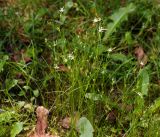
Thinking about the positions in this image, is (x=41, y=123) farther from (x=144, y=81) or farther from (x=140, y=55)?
(x=140, y=55)

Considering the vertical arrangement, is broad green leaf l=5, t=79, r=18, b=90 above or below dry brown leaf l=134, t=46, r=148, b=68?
below

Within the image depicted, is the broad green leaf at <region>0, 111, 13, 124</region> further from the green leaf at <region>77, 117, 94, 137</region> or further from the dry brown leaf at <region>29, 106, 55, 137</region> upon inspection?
the green leaf at <region>77, 117, 94, 137</region>

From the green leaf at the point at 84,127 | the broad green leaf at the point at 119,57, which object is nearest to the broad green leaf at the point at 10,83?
the green leaf at the point at 84,127

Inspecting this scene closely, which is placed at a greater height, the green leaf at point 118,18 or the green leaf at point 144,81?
the green leaf at point 118,18

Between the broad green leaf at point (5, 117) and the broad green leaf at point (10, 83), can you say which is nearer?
the broad green leaf at point (5, 117)

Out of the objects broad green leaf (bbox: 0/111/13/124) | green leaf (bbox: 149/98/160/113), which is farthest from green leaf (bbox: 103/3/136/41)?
broad green leaf (bbox: 0/111/13/124)

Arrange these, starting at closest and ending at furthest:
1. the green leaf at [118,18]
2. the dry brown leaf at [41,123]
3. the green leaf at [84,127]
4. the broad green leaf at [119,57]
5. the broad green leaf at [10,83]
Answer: the green leaf at [84,127] → the dry brown leaf at [41,123] → the broad green leaf at [10,83] → the broad green leaf at [119,57] → the green leaf at [118,18]

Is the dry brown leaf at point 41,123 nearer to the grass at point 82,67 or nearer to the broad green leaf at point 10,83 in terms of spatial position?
the grass at point 82,67

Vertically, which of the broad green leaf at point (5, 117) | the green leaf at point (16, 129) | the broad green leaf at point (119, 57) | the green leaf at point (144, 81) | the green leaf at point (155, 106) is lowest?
the green leaf at point (16, 129)
